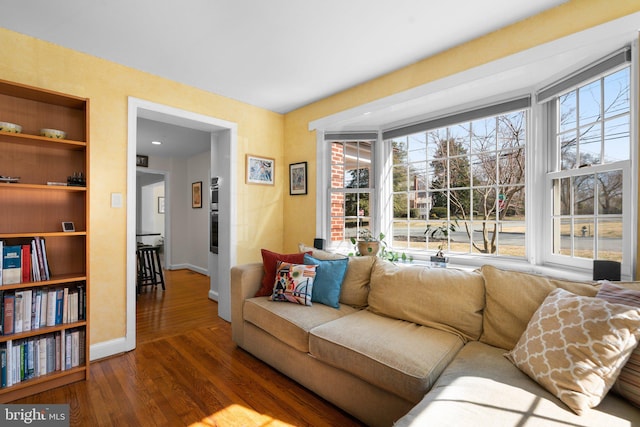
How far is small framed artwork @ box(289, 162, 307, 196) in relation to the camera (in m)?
3.70

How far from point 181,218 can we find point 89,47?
14.7ft

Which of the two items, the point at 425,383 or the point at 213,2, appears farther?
the point at 213,2

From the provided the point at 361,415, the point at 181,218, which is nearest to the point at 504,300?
the point at 361,415

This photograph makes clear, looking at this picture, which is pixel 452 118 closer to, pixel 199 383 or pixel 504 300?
pixel 504 300

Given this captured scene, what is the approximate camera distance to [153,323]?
3.32 metres

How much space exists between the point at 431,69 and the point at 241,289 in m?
2.51

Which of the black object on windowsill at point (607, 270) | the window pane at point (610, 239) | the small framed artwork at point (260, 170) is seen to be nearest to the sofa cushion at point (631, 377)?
the black object on windowsill at point (607, 270)

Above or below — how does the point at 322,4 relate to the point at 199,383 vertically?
above

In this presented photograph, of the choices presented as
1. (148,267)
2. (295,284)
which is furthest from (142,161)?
(295,284)

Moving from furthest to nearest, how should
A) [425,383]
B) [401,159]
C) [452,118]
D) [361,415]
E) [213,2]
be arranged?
[401,159] < [452,118] < [213,2] < [361,415] < [425,383]

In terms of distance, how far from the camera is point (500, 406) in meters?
1.16

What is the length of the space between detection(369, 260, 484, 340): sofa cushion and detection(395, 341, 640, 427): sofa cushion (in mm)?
449

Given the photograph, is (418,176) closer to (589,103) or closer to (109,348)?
(589,103)

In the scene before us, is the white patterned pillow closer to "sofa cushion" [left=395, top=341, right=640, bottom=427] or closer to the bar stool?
"sofa cushion" [left=395, top=341, right=640, bottom=427]
